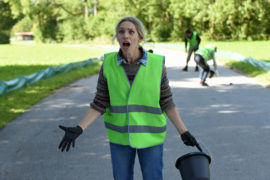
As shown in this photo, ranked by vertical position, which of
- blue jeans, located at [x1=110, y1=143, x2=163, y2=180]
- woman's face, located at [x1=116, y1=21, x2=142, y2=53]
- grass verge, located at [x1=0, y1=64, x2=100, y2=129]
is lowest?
grass verge, located at [x1=0, y1=64, x2=100, y2=129]

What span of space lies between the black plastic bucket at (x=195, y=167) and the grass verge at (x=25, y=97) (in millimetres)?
5123

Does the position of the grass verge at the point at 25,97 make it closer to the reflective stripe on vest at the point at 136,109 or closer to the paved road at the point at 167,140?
the paved road at the point at 167,140

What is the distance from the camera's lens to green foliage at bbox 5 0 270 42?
5269 cm

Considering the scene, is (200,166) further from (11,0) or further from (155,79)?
(11,0)

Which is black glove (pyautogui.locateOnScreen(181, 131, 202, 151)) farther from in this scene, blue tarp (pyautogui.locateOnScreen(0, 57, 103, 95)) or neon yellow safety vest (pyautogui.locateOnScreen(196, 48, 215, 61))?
neon yellow safety vest (pyautogui.locateOnScreen(196, 48, 215, 61))

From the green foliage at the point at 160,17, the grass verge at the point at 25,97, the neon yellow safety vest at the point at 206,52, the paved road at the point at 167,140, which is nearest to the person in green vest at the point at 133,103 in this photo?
the paved road at the point at 167,140

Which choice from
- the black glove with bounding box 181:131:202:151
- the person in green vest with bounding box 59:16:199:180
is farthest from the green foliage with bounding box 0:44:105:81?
the black glove with bounding box 181:131:202:151

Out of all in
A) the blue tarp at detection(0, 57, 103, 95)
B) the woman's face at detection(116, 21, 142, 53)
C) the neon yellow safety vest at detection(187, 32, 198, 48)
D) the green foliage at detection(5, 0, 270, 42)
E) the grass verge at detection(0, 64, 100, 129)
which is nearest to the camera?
the woman's face at detection(116, 21, 142, 53)

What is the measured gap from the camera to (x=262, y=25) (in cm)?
5584

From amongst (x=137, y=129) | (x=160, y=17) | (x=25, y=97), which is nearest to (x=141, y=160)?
(x=137, y=129)

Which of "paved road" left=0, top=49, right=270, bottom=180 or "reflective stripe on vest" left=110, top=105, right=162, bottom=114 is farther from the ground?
"reflective stripe on vest" left=110, top=105, right=162, bottom=114

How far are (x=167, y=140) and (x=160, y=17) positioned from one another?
6140cm

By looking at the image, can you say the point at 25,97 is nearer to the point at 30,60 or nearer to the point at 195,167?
the point at 195,167

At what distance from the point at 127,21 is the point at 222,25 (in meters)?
58.8
